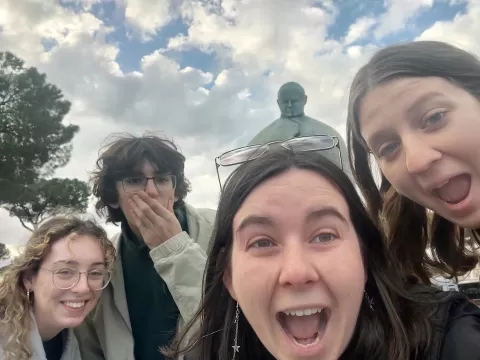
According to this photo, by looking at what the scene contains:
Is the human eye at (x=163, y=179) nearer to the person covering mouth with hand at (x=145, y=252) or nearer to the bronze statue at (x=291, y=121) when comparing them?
the person covering mouth with hand at (x=145, y=252)

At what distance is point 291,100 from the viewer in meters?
4.62

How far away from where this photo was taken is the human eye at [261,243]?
1.37 meters

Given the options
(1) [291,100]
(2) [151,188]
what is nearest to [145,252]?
(2) [151,188]

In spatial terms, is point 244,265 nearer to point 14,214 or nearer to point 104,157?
point 104,157

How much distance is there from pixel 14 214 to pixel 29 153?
2.50 metres

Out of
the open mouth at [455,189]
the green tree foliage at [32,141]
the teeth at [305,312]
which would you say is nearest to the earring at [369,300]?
the teeth at [305,312]

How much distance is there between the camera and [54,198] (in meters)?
12.6

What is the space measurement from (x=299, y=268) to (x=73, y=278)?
161cm

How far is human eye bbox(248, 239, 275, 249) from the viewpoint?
4.48 feet

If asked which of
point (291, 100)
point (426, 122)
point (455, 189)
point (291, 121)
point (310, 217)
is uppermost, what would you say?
point (291, 100)

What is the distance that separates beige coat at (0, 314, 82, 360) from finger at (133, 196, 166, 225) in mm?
763

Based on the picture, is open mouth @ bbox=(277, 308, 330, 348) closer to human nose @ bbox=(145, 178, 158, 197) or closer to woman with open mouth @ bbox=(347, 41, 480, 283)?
woman with open mouth @ bbox=(347, 41, 480, 283)

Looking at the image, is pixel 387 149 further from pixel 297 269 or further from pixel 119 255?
pixel 119 255

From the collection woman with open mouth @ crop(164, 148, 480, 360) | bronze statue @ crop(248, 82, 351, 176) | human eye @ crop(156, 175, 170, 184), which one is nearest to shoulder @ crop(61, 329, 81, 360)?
human eye @ crop(156, 175, 170, 184)
